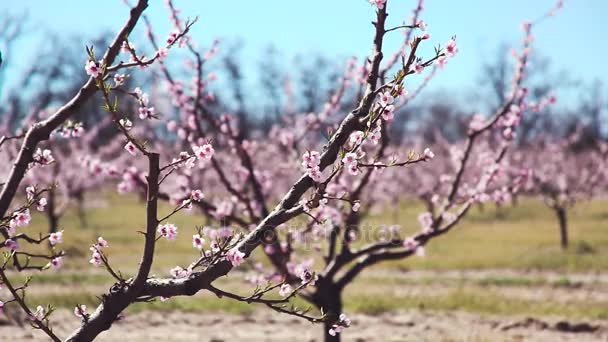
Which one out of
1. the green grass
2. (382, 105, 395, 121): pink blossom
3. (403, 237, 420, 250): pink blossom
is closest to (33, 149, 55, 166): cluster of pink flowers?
(382, 105, 395, 121): pink blossom

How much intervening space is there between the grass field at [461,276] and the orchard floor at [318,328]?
499 mm

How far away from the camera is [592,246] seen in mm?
17359

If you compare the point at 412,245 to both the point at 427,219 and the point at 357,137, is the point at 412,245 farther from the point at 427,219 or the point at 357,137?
the point at 357,137

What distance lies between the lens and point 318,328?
8.02 m

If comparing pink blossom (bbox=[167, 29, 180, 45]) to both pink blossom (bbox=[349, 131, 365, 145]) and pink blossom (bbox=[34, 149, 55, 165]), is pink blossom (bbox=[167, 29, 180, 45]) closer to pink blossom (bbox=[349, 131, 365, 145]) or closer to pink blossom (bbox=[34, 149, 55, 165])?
pink blossom (bbox=[34, 149, 55, 165])

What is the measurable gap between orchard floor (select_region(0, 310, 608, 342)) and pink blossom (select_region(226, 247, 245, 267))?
4.16 metres

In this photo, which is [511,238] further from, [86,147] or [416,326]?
[86,147]

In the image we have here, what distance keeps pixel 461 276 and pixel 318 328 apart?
6.06 metres

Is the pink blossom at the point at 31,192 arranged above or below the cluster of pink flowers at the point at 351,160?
above

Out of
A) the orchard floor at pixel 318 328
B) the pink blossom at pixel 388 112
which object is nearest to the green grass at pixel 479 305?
the orchard floor at pixel 318 328

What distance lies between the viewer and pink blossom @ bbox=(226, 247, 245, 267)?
3.39 meters

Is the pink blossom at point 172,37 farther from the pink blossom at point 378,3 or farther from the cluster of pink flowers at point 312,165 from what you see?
the cluster of pink flowers at point 312,165

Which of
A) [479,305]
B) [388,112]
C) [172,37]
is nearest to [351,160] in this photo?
[388,112]

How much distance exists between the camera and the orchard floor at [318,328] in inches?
293
